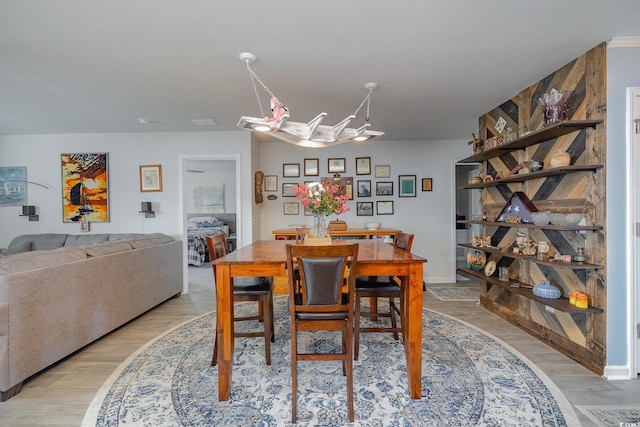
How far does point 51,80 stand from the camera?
8.64 feet

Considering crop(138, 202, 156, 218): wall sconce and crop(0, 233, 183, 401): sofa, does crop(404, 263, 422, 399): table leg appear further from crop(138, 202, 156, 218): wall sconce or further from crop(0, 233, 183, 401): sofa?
crop(138, 202, 156, 218): wall sconce

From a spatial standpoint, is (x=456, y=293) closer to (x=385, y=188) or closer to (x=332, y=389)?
(x=385, y=188)

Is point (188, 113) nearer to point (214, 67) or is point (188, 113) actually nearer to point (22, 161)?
point (214, 67)

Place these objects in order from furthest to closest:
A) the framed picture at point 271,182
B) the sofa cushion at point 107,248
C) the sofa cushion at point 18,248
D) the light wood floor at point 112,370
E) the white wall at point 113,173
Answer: the framed picture at point 271,182
the white wall at point 113,173
the sofa cushion at point 18,248
the sofa cushion at point 107,248
the light wood floor at point 112,370

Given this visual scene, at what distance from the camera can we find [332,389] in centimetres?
192

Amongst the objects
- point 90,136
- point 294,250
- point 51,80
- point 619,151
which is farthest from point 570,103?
point 90,136

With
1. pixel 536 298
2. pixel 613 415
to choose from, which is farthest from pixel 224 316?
pixel 536 298

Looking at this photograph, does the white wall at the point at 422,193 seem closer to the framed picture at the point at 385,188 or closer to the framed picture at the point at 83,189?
the framed picture at the point at 385,188

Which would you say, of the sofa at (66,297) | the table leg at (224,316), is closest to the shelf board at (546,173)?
the table leg at (224,316)

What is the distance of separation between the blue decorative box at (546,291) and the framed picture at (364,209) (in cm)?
272

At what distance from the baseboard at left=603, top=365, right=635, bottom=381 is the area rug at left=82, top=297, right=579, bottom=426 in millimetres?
457

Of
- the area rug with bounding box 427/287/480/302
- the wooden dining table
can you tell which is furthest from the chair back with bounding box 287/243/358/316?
the area rug with bounding box 427/287/480/302

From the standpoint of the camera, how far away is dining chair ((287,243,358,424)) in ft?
5.34

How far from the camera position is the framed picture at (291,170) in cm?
499
